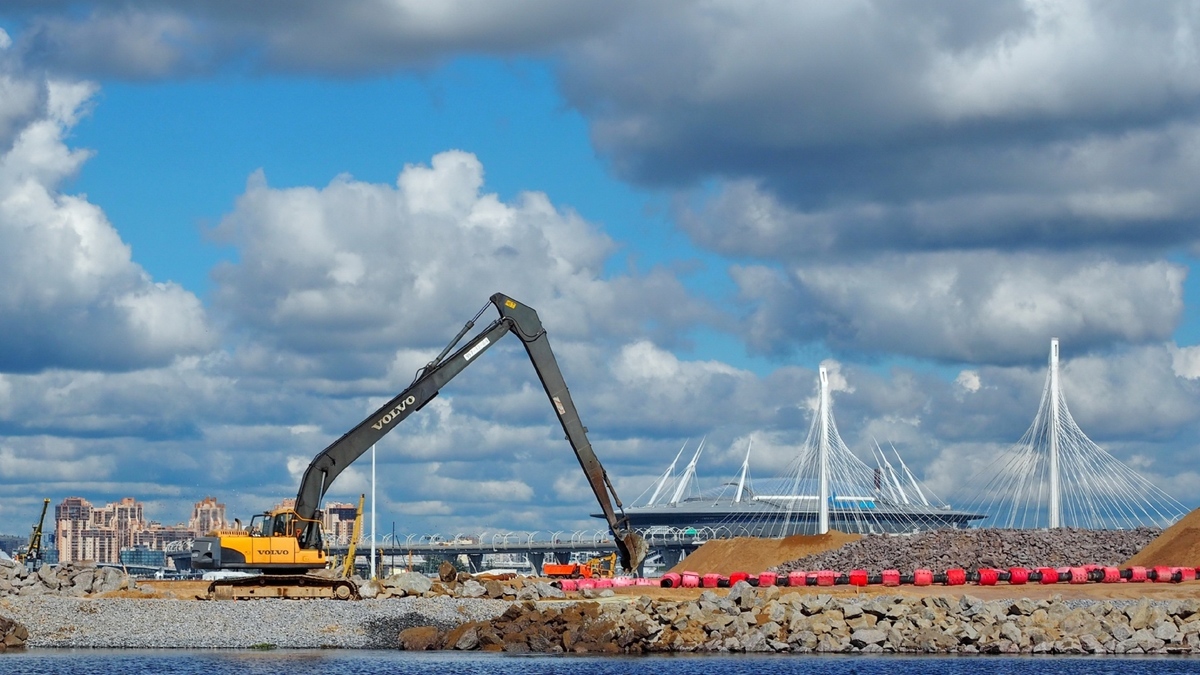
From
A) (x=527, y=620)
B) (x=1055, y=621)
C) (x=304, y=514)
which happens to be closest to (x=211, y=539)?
(x=304, y=514)

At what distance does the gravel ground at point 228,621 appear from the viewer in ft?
165

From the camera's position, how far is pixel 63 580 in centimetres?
6425

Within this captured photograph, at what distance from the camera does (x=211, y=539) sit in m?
56.1

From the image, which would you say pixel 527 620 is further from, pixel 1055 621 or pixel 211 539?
Answer: pixel 1055 621

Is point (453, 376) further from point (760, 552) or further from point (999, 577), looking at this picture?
point (760, 552)

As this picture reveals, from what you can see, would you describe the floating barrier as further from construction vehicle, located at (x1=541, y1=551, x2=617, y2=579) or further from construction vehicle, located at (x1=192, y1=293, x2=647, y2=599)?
construction vehicle, located at (x1=541, y1=551, x2=617, y2=579)

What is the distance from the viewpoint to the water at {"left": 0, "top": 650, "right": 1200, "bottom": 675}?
43.0 metres

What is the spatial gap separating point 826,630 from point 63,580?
3214cm

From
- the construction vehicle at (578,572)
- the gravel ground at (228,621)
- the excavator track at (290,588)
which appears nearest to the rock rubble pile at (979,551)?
the construction vehicle at (578,572)

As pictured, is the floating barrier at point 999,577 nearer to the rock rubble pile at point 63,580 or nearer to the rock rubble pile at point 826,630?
the rock rubble pile at point 826,630

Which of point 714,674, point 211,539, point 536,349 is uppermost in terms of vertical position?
point 536,349

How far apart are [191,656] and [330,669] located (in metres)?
6.46

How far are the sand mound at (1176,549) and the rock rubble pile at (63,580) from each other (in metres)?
46.2

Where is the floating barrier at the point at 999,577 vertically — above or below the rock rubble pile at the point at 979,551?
below
